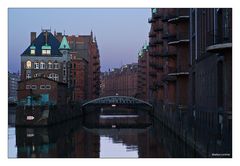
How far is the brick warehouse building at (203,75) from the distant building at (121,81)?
8397 centimetres

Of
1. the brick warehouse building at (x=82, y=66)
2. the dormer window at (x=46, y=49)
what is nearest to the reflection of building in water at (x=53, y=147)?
the dormer window at (x=46, y=49)

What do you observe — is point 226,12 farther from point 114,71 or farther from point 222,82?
point 114,71

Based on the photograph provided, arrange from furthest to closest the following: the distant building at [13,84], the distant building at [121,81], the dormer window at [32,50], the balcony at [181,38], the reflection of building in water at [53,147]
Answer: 1. the distant building at [121,81]
2. the dormer window at [32,50]
3. the distant building at [13,84]
4. the balcony at [181,38]
5. the reflection of building in water at [53,147]

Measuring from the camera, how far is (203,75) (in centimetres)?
3109

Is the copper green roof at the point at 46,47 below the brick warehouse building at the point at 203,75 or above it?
above

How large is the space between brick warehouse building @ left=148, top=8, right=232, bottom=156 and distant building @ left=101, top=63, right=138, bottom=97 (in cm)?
8397

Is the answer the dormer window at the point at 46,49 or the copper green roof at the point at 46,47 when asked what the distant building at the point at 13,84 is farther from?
the copper green roof at the point at 46,47

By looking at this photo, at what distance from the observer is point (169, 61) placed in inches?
1956

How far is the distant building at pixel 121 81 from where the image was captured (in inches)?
5526

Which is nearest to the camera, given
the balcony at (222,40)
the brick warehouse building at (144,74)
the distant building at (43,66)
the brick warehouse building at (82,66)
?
the balcony at (222,40)

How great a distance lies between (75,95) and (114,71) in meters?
88.3

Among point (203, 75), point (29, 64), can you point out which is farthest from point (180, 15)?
point (29, 64)

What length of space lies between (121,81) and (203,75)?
12061cm
